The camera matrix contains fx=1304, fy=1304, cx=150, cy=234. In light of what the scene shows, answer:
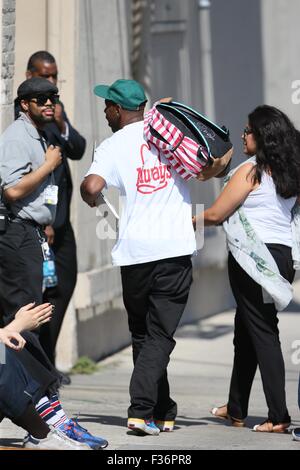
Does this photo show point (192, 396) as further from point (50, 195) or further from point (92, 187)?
point (92, 187)

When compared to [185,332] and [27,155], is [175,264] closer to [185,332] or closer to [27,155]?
[27,155]

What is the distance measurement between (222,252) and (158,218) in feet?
19.2

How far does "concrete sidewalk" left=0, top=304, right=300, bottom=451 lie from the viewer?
6232mm

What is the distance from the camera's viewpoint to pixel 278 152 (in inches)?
255

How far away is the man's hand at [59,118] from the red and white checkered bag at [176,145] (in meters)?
1.58

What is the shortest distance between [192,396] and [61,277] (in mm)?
1161

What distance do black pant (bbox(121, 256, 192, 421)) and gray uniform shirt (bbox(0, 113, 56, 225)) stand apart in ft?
2.58

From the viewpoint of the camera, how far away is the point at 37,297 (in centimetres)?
702

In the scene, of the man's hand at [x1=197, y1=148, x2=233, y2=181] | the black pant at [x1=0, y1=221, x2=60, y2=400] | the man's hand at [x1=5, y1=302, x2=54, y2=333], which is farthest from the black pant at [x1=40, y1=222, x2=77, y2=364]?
the man's hand at [x1=5, y1=302, x2=54, y2=333]

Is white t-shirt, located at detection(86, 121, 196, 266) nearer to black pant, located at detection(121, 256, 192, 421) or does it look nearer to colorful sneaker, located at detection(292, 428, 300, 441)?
black pant, located at detection(121, 256, 192, 421)

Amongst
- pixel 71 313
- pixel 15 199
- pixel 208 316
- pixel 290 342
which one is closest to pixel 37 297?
pixel 15 199

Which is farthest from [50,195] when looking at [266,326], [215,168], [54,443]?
[54,443]

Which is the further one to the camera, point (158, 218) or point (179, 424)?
point (179, 424)

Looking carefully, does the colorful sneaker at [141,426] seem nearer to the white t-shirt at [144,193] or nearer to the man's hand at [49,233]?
the white t-shirt at [144,193]
